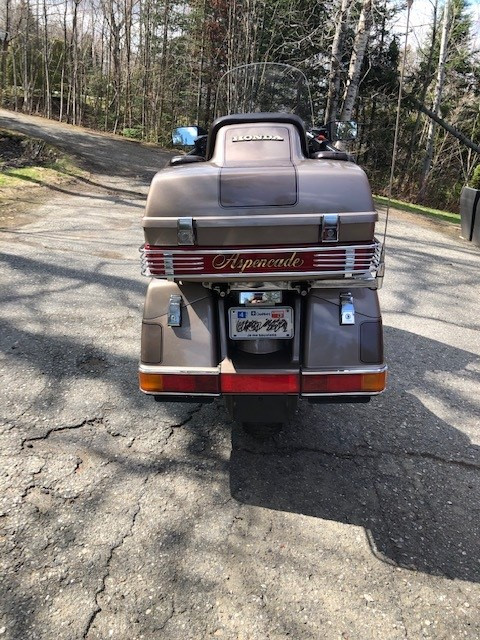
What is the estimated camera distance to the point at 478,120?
24188 millimetres

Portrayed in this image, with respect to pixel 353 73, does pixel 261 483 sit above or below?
below

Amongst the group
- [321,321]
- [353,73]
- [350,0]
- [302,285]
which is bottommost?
[321,321]

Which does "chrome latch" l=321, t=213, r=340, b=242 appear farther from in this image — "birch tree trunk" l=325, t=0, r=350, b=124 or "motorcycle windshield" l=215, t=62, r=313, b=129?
"birch tree trunk" l=325, t=0, r=350, b=124

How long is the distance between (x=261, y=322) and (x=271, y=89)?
3.28m

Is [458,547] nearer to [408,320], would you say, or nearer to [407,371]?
[407,371]

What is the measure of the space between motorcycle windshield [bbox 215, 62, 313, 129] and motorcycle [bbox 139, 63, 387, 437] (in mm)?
1974

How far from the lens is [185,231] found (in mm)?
2213

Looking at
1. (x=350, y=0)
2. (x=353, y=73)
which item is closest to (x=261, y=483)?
(x=353, y=73)

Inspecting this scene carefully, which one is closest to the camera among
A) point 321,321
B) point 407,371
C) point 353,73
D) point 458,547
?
point 458,547

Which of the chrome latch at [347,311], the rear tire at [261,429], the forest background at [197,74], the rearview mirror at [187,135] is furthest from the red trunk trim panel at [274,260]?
the forest background at [197,74]

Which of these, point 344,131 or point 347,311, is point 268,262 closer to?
point 347,311

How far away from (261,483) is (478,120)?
26708mm

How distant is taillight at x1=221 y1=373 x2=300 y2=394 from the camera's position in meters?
2.40

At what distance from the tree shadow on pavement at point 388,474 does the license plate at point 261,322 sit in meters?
0.80
